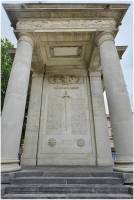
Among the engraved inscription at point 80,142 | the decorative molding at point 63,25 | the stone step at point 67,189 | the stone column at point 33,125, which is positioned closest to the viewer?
the stone step at point 67,189

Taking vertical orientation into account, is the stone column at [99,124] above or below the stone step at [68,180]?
above

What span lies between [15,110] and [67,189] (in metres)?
3.89

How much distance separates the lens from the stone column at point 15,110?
6.13 metres

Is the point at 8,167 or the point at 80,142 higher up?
the point at 80,142

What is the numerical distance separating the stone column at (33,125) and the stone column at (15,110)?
3.37 meters

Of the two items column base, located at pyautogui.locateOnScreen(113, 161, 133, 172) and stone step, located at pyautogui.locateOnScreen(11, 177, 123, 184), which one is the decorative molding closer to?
column base, located at pyautogui.locateOnScreen(113, 161, 133, 172)

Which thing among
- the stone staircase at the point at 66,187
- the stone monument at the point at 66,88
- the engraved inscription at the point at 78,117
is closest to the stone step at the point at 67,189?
the stone staircase at the point at 66,187

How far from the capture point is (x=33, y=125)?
411 inches

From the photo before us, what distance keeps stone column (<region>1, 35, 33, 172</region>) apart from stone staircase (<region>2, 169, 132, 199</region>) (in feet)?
2.58

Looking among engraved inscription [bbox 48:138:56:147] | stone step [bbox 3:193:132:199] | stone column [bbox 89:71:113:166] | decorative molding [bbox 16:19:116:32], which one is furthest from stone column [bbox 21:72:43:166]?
stone step [bbox 3:193:132:199]

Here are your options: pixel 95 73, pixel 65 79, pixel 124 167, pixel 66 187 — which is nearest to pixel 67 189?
pixel 66 187

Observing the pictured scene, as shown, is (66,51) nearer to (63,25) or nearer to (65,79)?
Answer: (65,79)

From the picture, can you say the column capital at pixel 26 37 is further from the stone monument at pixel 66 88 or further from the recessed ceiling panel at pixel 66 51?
the recessed ceiling panel at pixel 66 51

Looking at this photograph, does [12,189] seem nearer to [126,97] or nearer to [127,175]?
[127,175]
